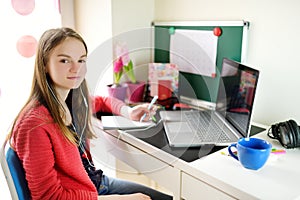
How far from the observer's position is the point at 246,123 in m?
1.16

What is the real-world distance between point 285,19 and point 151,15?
34.0 inches

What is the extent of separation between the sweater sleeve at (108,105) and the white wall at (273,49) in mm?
698

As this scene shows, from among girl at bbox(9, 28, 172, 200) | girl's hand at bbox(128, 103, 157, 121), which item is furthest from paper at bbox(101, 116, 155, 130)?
girl at bbox(9, 28, 172, 200)

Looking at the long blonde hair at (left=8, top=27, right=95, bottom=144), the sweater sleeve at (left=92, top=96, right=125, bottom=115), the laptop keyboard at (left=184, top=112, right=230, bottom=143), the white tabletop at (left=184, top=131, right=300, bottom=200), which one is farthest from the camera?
the sweater sleeve at (left=92, top=96, right=125, bottom=115)

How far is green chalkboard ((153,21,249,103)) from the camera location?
1419mm

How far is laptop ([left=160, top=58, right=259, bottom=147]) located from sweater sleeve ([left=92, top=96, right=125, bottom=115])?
0.23 meters

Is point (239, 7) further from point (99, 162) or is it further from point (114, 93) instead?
point (99, 162)

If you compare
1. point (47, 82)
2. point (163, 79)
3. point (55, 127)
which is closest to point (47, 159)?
point (55, 127)

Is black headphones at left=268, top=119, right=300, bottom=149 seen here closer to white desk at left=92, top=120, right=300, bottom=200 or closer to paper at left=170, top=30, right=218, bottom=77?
white desk at left=92, top=120, right=300, bottom=200

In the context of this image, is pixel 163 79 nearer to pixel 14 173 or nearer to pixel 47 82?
pixel 47 82

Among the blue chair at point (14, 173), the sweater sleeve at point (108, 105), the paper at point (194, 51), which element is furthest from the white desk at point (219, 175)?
the paper at point (194, 51)

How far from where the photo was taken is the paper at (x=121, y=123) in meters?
1.33

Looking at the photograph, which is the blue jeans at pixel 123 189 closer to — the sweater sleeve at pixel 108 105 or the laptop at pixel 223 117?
the laptop at pixel 223 117

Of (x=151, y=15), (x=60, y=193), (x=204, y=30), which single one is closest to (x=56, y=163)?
(x=60, y=193)
